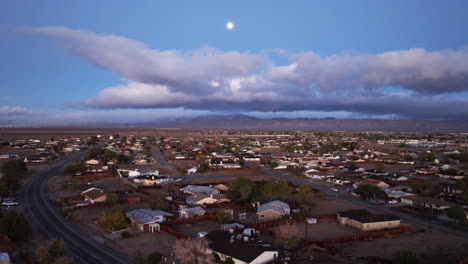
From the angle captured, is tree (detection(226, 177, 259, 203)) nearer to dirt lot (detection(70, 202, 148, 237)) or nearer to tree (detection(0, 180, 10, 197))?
dirt lot (detection(70, 202, 148, 237))

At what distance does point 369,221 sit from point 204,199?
55.9 feet

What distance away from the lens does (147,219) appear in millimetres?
28375

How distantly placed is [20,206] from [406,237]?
36.0 m

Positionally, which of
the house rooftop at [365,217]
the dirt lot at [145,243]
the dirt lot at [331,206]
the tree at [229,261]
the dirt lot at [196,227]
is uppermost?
the tree at [229,261]

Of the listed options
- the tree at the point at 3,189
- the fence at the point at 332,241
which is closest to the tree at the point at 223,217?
the fence at the point at 332,241

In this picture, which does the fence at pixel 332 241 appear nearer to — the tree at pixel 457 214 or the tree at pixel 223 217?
the tree at pixel 457 214

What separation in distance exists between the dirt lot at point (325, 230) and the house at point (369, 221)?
0.59 m

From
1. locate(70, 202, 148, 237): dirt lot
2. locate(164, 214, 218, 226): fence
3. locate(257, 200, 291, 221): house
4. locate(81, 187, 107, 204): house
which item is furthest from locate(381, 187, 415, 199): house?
locate(81, 187, 107, 204): house

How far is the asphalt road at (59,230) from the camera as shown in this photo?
21500 millimetres

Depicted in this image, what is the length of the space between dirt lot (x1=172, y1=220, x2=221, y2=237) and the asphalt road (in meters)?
6.42

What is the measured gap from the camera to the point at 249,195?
36.9m

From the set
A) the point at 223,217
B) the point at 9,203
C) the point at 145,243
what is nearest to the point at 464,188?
the point at 223,217

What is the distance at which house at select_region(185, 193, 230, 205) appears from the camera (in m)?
36.5

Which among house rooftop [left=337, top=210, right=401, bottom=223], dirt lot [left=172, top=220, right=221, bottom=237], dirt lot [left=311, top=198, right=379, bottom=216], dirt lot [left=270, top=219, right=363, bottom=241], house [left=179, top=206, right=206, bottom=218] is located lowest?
dirt lot [left=311, top=198, right=379, bottom=216]
